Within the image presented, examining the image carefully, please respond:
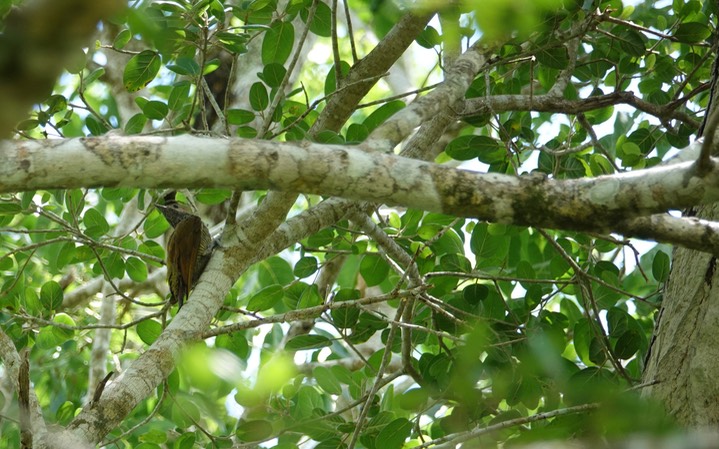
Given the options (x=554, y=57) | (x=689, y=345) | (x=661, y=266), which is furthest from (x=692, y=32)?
(x=689, y=345)

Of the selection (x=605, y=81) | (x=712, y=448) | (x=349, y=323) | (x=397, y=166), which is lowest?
(x=349, y=323)

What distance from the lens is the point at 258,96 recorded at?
128 inches

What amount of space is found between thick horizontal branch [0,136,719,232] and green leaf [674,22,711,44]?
1.94m

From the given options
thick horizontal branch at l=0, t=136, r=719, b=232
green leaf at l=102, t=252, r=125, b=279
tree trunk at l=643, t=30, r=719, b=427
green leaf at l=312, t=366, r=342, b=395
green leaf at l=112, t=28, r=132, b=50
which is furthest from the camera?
green leaf at l=102, t=252, r=125, b=279

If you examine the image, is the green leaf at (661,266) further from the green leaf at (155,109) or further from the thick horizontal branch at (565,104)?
the green leaf at (155,109)

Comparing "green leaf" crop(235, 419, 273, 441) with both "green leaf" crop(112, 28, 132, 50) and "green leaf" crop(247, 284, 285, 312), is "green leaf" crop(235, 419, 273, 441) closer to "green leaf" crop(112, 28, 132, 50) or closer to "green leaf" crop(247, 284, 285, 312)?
"green leaf" crop(247, 284, 285, 312)

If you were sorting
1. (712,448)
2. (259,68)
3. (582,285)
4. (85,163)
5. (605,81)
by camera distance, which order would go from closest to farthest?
(712,448) < (85,163) < (582,285) < (605,81) < (259,68)

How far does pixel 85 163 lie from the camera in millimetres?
1626

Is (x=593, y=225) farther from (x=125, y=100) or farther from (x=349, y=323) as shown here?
(x=125, y=100)

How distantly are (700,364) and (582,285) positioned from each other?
67cm

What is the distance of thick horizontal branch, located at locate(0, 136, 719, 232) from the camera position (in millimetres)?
1633

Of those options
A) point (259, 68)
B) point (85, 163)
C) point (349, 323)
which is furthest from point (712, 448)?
point (259, 68)

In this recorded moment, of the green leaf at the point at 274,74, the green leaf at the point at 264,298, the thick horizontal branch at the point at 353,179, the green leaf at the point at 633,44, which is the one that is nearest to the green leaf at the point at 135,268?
the green leaf at the point at 264,298

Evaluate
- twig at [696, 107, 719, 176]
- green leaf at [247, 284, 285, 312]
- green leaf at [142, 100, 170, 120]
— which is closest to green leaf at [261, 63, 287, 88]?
green leaf at [142, 100, 170, 120]
